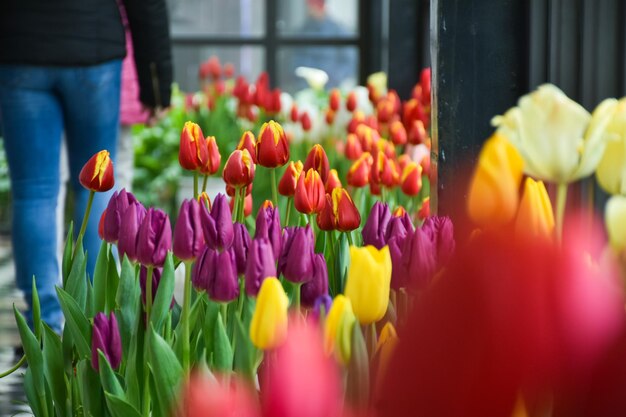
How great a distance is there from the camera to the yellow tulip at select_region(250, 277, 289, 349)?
810 mm

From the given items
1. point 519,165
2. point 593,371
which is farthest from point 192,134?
point 593,371

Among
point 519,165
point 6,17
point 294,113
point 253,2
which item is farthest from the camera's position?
point 253,2

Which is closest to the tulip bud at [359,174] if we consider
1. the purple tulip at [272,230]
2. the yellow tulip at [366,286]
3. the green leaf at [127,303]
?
the green leaf at [127,303]

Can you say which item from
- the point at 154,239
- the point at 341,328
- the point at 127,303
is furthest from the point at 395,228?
the point at 341,328

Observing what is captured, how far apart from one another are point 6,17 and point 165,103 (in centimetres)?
61

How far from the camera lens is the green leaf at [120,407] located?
3.69ft

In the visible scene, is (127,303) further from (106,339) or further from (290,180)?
(290,180)

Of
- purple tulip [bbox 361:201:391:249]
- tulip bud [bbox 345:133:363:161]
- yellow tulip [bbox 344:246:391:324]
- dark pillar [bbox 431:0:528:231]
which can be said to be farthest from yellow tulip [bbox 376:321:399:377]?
tulip bud [bbox 345:133:363:161]

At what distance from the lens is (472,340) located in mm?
291

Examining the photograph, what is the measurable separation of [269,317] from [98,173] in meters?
0.73

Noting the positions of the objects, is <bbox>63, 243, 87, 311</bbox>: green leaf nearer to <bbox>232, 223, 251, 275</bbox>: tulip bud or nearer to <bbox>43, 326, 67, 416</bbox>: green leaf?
<bbox>43, 326, 67, 416</bbox>: green leaf

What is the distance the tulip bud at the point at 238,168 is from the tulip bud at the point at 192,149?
0.23 ft

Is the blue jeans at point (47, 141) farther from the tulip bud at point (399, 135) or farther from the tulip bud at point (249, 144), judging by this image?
the tulip bud at point (249, 144)

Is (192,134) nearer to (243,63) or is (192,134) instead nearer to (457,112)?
(457,112)
